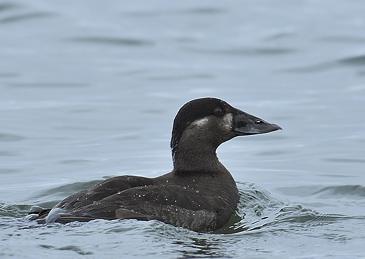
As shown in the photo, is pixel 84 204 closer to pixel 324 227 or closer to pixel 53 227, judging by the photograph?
pixel 53 227

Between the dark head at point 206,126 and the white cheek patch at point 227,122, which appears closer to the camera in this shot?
the dark head at point 206,126

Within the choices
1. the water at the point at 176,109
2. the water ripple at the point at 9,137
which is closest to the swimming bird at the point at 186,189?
the water at the point at 176,109

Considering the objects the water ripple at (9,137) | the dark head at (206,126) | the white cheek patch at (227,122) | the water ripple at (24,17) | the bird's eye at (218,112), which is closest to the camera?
the dark head at (206,126)

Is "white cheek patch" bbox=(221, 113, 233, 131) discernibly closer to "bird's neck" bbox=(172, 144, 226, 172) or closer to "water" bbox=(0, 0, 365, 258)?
"bird's neck" bbox=(172, 144, 226, 172)

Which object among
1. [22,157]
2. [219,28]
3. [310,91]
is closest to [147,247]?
[22,157]

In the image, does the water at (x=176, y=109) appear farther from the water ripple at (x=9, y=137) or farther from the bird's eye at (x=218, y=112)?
the bird's eye at (x=218, y=112)

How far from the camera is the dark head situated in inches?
444

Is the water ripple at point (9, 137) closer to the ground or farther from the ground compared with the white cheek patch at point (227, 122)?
farther from the ground

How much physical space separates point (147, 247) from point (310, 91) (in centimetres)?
863

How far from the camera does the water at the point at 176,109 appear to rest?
33.3 ft

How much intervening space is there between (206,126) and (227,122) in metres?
0.26

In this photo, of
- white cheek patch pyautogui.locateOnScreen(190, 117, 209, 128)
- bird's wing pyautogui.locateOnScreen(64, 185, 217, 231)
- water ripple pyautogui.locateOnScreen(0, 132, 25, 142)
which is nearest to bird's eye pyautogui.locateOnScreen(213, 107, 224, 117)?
white cheek patch pyautogui.locateOnScreen(190, 117, 209, 128)

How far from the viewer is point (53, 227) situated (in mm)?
10031

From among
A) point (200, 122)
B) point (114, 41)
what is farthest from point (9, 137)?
point (114, 41)
